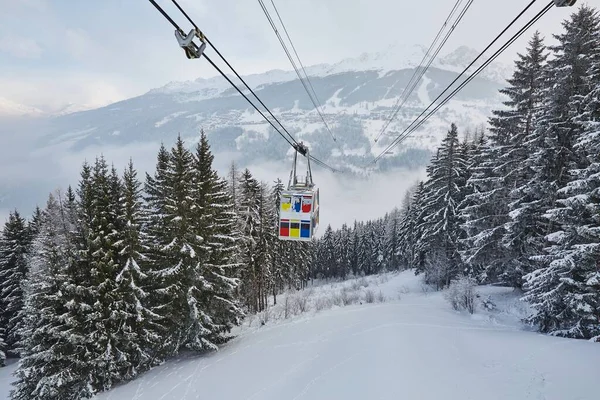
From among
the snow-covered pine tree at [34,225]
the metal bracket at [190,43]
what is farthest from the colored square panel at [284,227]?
the snow-covered pine tree at [34,225]

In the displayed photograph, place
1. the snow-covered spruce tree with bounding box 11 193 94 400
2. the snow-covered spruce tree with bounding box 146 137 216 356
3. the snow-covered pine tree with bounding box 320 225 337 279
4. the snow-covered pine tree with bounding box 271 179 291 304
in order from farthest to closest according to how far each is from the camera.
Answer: the snow-covered pine tree with bounding box 320 225 337 279, the snow-covered pine tree with bounding box 271 179 291 304, the snow-covered spruce tree with bounding box 146 137 216 356, the snow-covered spruce tree with bounding box 11 193 94 400

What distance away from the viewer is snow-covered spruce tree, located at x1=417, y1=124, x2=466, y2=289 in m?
31.2

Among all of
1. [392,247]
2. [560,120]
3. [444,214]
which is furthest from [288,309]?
[392,247]

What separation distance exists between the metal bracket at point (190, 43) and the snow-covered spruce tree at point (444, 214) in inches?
1156

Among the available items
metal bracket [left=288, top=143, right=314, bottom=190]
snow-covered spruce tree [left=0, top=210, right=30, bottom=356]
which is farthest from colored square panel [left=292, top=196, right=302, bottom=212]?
snow-covered spruce tree [left=0, top=210, right=30, bottom=356]

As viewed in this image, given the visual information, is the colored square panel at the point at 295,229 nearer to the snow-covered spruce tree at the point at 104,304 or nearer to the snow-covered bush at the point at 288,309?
the snow-covered spruce tree at the point at 104,304

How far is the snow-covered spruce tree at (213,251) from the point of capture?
65.7 ft

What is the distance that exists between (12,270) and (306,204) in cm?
3232

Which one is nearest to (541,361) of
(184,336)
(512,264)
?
(512,264)

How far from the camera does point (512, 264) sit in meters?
22.2

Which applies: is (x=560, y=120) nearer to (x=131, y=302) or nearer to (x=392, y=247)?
(x=131, y=302)

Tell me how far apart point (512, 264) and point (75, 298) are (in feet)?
85.7

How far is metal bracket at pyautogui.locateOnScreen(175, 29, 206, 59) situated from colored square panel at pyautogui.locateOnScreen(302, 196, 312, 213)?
32.6ft

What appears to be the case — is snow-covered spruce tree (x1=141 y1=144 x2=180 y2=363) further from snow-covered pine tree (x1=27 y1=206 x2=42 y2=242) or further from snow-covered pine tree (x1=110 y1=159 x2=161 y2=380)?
snow-covered pine tree (x1=27 y1=206 x2=42 y2=242)
